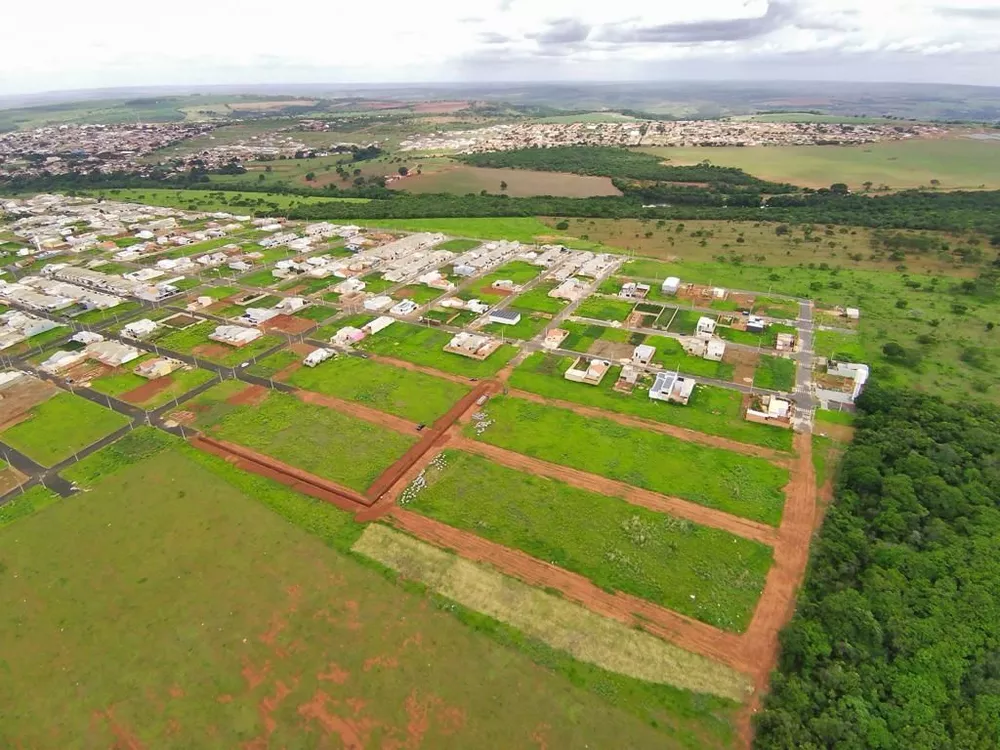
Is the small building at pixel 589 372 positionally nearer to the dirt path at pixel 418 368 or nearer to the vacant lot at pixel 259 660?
the dirt path at pixel 418 368

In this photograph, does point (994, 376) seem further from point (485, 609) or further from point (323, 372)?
point (323, 372)

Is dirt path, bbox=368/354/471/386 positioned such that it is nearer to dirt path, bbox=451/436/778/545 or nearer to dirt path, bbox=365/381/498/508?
dirt path, bbox=365/381/498/508

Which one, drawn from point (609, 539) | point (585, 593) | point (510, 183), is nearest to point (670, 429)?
point (609, 539)

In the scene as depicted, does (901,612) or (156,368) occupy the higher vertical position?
(901,612)

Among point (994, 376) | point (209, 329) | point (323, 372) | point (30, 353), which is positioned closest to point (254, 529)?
point (323, 372)

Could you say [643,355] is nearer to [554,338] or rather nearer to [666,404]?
[666,404]
